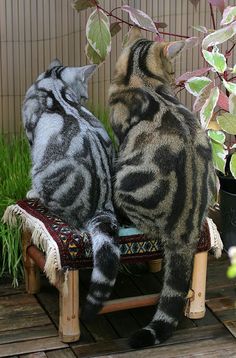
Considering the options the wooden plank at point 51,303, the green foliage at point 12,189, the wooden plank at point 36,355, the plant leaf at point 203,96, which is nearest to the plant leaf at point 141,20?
the plant leaf at point 203,96

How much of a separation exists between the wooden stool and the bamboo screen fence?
1027 millimetres

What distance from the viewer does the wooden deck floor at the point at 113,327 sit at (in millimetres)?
2932

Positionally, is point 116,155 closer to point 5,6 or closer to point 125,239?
point 125,239

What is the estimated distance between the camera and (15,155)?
12.3 ft

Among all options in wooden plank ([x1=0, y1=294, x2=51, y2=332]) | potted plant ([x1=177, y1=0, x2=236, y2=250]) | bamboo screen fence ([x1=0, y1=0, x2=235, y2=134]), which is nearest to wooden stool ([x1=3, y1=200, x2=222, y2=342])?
wooden plank ([x1=0, y1=294, x2=51, y2=332])

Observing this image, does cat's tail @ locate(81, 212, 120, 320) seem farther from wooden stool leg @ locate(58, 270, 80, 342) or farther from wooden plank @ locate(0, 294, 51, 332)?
wooden plank @ locate(0, 294, 51, 332)

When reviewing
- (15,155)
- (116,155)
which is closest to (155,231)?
(116,155)

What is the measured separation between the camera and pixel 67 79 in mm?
3195

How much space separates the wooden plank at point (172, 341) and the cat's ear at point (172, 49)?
44.3 inches

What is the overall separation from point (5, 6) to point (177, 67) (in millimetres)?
1011

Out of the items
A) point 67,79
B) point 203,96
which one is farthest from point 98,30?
point 203,96

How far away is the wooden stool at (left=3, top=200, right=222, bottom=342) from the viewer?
2875 millimetres

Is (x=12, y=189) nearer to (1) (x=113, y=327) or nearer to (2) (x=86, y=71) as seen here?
(2) (x=86, y=71)

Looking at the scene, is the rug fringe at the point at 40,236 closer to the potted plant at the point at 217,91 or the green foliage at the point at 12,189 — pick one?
the green foliage at the point at 12,189
